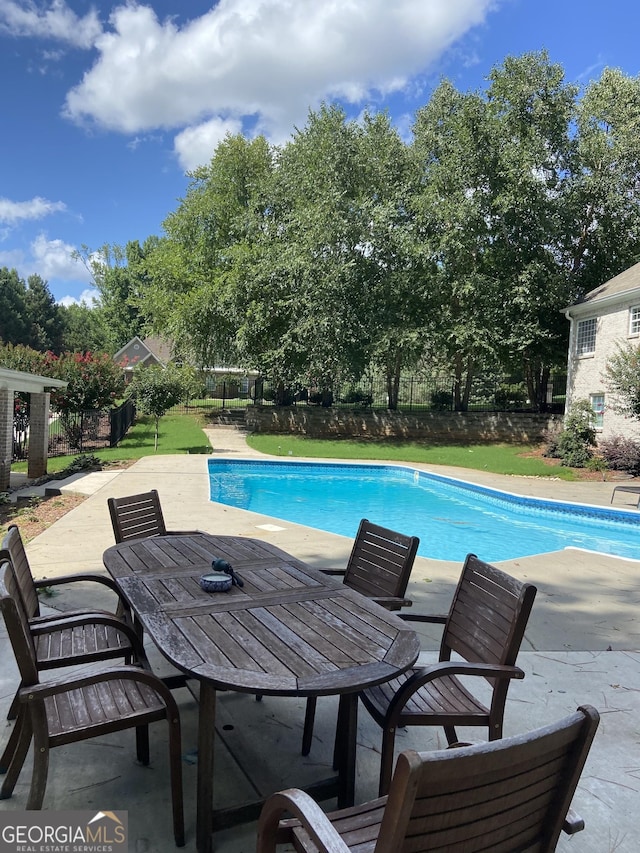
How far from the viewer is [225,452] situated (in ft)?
59.4

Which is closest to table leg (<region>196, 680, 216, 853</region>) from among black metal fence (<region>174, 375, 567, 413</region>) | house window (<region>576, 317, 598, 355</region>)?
black metal fence (<region>174, 375, 567, 413</region>)

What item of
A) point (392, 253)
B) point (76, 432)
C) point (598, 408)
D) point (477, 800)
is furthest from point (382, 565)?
point (392, 253)

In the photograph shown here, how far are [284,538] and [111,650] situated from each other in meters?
4.71

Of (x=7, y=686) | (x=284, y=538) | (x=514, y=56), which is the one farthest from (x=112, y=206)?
(x=7, y=686)

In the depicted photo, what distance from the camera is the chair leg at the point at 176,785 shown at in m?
2.16

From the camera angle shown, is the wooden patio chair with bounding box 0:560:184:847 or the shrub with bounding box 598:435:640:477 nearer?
the wooden patio chair with bounding box 0:560:184:847

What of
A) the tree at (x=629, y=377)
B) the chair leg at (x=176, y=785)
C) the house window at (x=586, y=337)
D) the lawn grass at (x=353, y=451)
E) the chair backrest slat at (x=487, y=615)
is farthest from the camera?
the house window at (x=586, y=337)

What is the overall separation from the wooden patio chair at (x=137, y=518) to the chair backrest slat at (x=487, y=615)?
2387mm

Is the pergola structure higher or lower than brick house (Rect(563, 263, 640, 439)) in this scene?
lower

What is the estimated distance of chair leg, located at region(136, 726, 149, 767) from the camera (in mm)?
2609

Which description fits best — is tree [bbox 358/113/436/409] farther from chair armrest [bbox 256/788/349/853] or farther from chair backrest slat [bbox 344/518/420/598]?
chair armrest [bbox 256/788/349/853]

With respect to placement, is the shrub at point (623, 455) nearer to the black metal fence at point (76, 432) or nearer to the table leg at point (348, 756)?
the black metal fence at point (76, 432)

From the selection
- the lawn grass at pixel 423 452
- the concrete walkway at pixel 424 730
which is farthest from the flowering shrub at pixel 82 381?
the concrete walkway at pixel 424 730

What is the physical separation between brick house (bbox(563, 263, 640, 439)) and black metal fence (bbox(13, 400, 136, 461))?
53.5ft
